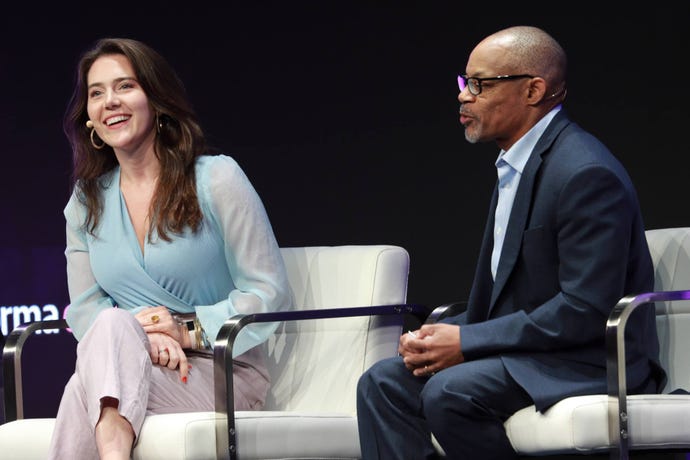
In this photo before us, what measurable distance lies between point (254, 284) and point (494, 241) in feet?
2.19

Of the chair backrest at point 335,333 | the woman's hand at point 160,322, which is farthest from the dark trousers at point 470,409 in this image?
the woman's hand at point 160,322

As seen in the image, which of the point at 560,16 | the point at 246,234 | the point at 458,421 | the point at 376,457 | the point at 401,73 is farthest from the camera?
the point at 401,73

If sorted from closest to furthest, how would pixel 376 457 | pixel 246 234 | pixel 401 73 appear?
pixel 376 457, pixel 246 234, pixel 401 73

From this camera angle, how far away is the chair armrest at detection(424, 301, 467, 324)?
3.30 m

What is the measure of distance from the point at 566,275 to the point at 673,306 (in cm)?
60

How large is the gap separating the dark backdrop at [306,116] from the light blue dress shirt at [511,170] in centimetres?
173

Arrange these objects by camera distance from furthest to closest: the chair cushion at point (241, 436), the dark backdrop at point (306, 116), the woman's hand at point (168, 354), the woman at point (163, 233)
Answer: the dark backdrop at point (306, 116)
the woman at point (163, 233)
the woman's hand at point (168, 354)
the chair cushion at point (241, 436)

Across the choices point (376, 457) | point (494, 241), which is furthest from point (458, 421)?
point (494, 241)

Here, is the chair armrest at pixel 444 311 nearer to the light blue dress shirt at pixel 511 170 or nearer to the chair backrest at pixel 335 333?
the chair backrest at pixel 335 333

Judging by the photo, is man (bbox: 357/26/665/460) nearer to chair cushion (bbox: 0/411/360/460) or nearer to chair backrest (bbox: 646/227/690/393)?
chair cushion (bbox: 0/411/360/460)

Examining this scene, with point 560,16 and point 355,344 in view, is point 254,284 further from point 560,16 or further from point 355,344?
point 560,16

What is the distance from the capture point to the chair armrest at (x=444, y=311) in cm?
330

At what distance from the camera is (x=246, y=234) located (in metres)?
3.30

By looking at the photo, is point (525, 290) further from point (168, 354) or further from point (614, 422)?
point (168, 354)
